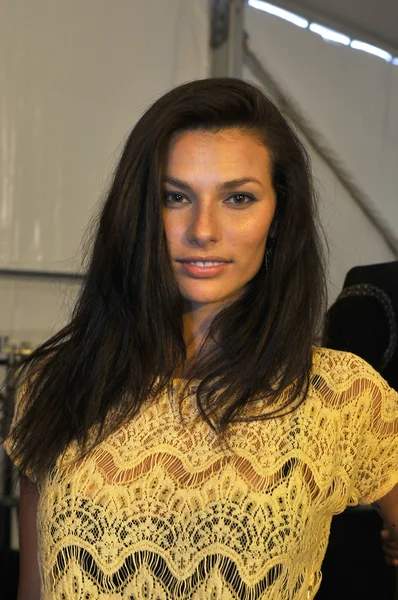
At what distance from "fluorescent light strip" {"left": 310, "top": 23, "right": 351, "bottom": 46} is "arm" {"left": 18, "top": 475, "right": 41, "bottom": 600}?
200 cm

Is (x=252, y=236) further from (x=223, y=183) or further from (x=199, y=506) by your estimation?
(x=199, y=506)

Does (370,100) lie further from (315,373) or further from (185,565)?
(185,565)

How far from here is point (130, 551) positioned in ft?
3.02

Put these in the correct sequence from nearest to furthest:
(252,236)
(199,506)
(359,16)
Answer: (199,506)
(252,236)
(359,16)

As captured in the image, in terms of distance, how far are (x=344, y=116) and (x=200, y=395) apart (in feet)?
5.89

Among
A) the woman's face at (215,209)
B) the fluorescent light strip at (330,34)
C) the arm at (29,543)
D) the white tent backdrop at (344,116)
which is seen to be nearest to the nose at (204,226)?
the woman's face at (215,209)

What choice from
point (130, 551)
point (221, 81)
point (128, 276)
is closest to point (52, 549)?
point (130, 551)

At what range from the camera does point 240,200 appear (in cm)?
103

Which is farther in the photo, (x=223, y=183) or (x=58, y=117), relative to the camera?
(x=58, y=117)

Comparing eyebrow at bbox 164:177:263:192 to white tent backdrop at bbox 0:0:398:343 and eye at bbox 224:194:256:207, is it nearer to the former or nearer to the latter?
eye at bbox 224:194:256:207

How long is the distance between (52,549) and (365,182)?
1.99 metres

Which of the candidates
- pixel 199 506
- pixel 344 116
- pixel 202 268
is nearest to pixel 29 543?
pixel 199 506

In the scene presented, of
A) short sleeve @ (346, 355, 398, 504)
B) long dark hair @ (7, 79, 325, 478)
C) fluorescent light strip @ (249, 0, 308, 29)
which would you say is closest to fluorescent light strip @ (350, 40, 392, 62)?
fluorescent light strip @ (249, 0, 308, 29)

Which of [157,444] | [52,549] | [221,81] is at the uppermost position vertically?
[221,81]
